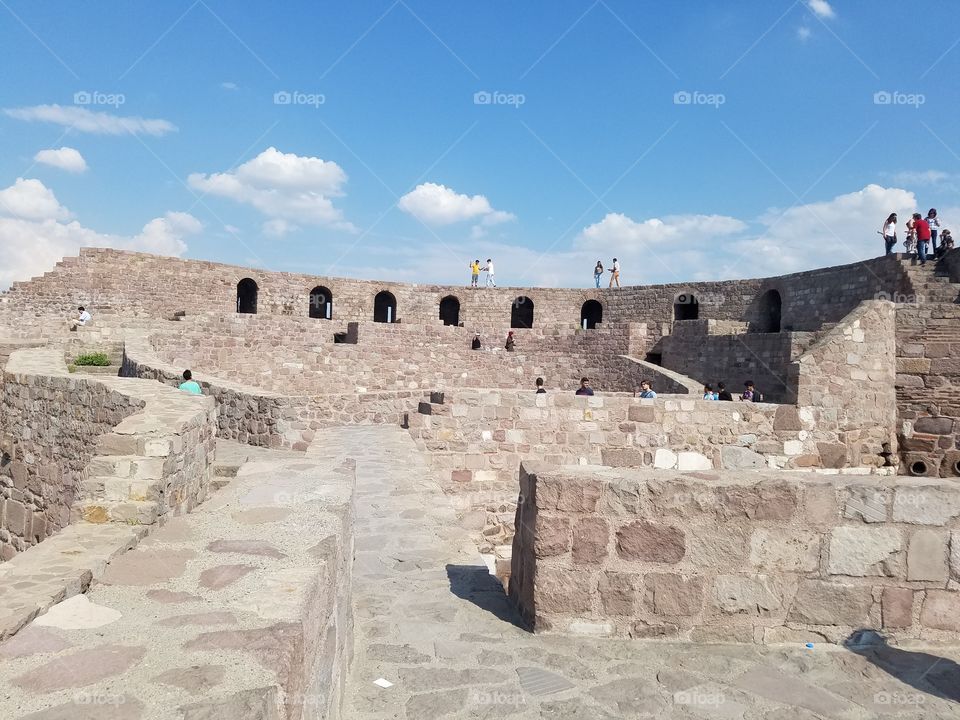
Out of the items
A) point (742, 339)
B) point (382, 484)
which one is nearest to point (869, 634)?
point (382, 484)

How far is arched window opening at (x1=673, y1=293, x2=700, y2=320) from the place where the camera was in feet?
80.6

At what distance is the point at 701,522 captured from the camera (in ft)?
10.5

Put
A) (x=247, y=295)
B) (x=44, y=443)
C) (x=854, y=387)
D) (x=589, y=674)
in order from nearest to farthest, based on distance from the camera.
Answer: (x=589, y=674) < (x=44, y=443) < (x=854, y=387) < (x=247, y=295)

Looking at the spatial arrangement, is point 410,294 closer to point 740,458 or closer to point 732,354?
point 732,354

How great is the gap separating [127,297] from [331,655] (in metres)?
21.7

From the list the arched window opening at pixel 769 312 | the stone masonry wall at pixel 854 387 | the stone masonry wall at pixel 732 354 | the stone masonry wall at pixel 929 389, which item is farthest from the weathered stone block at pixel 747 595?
the arched window opening at pixel 769 312

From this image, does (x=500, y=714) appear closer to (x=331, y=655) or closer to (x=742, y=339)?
(x=331, y=655)

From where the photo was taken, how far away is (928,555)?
322 centimetres

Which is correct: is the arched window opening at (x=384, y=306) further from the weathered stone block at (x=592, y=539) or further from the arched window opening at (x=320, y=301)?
the weathered stone block at (x=592, y=539)

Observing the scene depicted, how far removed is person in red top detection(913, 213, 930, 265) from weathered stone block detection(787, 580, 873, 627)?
17028mm

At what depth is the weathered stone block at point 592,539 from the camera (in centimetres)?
319

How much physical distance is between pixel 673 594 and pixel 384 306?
1083 inches

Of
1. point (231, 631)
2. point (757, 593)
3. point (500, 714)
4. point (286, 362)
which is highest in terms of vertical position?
point (286, 362)

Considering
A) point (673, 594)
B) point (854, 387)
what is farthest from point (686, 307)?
point (673, 594)
